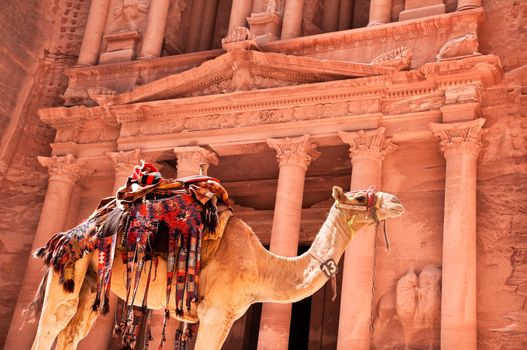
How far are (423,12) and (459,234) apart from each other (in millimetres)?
5470

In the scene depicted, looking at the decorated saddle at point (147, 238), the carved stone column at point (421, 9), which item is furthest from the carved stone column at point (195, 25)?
the decorated saddle at point (147, 238)

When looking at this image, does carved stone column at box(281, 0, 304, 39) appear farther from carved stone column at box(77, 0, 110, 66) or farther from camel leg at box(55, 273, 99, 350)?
camel leg at box(55, 273, 99, 350)

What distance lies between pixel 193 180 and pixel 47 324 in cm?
224

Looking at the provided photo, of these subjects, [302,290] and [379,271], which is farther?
[379,271]

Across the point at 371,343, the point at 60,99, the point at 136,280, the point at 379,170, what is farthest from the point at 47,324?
the point at 60,99

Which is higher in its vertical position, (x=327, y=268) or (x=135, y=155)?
(x=135, y=155)

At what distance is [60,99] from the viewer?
2141cm

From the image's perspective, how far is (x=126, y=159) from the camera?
714 inches

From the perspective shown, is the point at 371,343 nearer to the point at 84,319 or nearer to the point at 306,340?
the point at 306,340

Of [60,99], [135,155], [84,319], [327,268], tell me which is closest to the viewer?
[327,268]

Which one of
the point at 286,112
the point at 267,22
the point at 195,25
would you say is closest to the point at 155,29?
the point at 195,25

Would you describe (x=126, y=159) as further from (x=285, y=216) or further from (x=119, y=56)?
(x=285, y=216)

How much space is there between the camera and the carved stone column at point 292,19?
1830cm

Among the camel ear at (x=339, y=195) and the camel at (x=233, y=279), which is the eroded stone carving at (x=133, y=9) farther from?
the camel ear at (x=339, y=195)
